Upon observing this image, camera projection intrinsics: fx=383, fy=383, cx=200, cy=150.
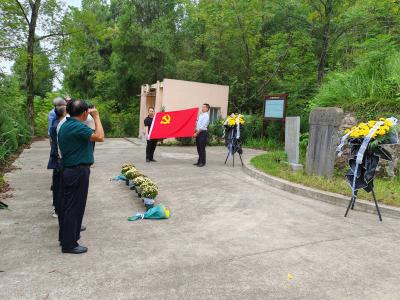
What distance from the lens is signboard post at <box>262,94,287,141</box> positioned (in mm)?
16250

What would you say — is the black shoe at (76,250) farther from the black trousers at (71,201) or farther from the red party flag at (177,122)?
the red party flag at (177,122)

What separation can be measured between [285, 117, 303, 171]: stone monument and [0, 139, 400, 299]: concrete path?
2.23 meters

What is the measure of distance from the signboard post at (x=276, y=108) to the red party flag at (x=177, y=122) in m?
5.39

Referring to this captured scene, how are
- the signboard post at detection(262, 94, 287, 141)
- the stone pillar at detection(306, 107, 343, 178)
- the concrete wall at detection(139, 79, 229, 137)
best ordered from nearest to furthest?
the stone pillar at detection(306, 107, 343, 178), the signboard post at detection(262, 94, 287, 141), the concrete wall at detection(139, 79, 229, 137)

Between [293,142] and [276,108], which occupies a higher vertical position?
[276,108]

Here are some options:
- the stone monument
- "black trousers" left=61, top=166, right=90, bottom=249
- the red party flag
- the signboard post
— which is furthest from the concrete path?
the signboard post

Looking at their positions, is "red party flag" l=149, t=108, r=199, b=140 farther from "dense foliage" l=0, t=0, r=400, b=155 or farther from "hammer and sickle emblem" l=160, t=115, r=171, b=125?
"dense foliage" l=0, t=0, r=400, b=155

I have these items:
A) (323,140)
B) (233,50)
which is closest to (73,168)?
(323,140)

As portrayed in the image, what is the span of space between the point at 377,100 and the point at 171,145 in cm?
1003

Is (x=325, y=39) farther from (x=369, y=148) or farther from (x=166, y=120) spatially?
(x=369, y=148)

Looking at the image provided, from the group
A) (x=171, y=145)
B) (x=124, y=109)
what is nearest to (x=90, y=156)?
(x=171, y=145)

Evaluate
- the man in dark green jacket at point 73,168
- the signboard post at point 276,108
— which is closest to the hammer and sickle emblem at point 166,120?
the signboard post at point 276,108

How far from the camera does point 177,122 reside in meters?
12.4

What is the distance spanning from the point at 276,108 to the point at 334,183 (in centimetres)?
914
